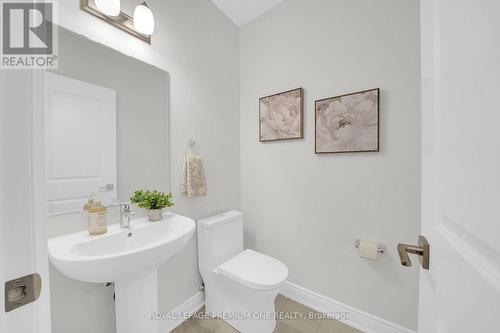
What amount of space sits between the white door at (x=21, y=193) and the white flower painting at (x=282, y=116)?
152 cm

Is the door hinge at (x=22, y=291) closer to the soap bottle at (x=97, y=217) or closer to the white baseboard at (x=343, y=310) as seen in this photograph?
the soap bottle at (x=97, y=217)

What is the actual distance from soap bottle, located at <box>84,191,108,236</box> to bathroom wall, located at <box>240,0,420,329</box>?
124 centimetres

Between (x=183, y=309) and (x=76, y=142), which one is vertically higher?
(x=76, y=142)

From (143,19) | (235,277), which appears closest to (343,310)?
(235,277)

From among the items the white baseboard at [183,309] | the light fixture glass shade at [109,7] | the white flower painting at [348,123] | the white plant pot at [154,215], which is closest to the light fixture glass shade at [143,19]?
the light fixture glass shade at [109,7]

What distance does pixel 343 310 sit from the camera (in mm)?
1460

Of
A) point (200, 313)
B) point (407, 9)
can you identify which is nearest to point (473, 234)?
point (407, 9)

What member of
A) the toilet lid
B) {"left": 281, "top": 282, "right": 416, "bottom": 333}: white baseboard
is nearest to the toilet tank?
the toilet lid

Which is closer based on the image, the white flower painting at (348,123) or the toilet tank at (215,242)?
the white flower painting at (348,123)

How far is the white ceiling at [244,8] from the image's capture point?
5.67 feet

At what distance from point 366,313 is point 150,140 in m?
1.94

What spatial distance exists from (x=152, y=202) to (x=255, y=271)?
0.84m

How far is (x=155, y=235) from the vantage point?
116 cm
